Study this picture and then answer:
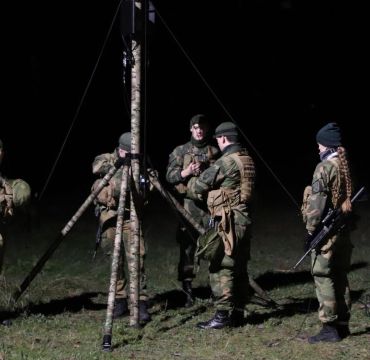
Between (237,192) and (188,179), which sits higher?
(188,179)

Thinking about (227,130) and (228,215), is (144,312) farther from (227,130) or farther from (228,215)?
(227,130)

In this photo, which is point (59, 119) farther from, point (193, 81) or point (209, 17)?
point (209, 17)

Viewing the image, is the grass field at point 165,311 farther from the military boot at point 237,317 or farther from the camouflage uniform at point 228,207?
the camouflage uniform at point 228,207

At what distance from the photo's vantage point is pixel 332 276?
702 centimetres

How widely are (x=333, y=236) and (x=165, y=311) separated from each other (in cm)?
256

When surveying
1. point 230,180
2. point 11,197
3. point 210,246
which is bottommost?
point 210,246

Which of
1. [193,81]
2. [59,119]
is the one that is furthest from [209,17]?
[59,119]

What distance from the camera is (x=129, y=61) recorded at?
7.45 metres

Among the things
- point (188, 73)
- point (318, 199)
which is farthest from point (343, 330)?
point (188, 73)

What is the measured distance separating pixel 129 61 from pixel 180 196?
225 cm

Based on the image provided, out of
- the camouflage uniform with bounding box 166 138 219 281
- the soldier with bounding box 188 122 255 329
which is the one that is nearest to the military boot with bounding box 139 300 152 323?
the soldier with bounding box 188 122 255 329

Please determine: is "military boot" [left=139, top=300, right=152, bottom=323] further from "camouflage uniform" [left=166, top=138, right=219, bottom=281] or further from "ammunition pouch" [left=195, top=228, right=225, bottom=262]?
"ammunition pouch" [left=195, top=228, right=225, bottom=262]

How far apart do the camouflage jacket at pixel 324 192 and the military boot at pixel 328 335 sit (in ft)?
3.35

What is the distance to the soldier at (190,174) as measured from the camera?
8680 millimetres
